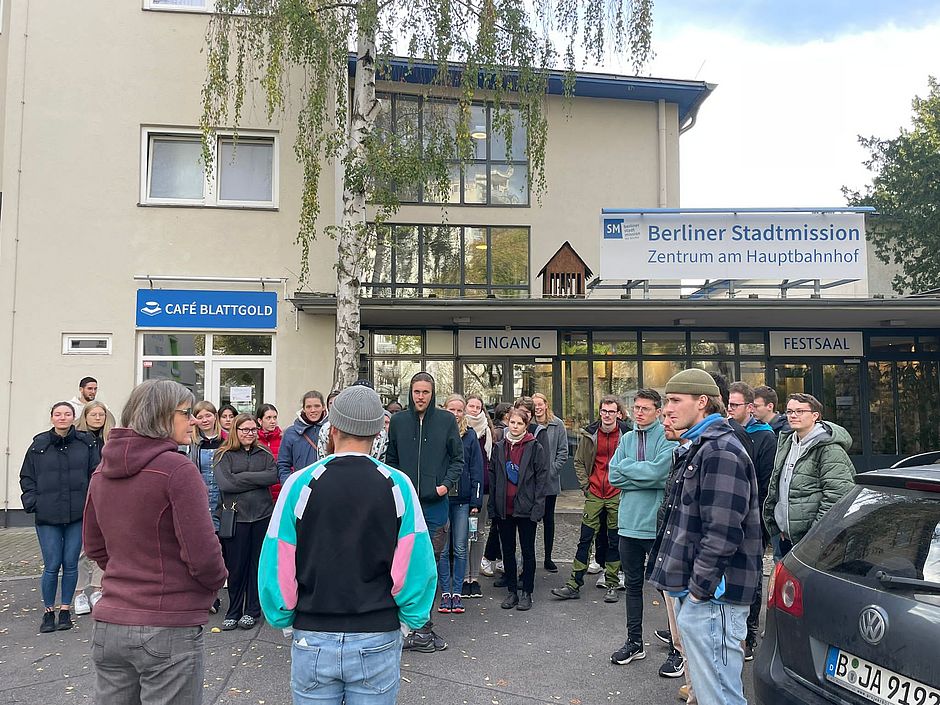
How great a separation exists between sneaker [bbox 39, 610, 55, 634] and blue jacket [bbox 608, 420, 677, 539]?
4572 mm

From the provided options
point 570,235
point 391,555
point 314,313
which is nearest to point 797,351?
point 570,235

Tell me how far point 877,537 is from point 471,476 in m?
4.20

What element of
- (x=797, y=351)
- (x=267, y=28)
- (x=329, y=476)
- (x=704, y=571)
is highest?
(x=267, y=28)

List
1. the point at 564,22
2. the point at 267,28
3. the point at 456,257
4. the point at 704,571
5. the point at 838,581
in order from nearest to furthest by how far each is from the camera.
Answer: the point at 838,581 < the point at 704,571 < the point at 267,28 < the point at 564,22 < the point at 456,257

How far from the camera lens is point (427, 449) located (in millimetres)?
6008

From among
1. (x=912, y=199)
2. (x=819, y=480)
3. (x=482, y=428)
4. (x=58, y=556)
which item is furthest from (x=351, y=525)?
(x=912, y=199)

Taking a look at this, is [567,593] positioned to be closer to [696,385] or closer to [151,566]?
[696,385]

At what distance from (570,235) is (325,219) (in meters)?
4.94

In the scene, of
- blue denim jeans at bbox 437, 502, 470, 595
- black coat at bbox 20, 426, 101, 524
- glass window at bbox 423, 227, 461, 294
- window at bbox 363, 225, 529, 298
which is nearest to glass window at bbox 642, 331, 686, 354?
window at bbox 363, 225, 529, 298

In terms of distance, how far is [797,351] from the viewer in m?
15.1

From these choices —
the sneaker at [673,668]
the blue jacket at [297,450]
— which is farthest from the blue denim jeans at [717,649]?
the blue jacket at [297,450]

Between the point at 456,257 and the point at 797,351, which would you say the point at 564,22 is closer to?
the point at 456,257

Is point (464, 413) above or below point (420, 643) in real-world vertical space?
above

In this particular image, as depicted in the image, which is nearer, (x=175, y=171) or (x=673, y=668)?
(x=673, y=668)
